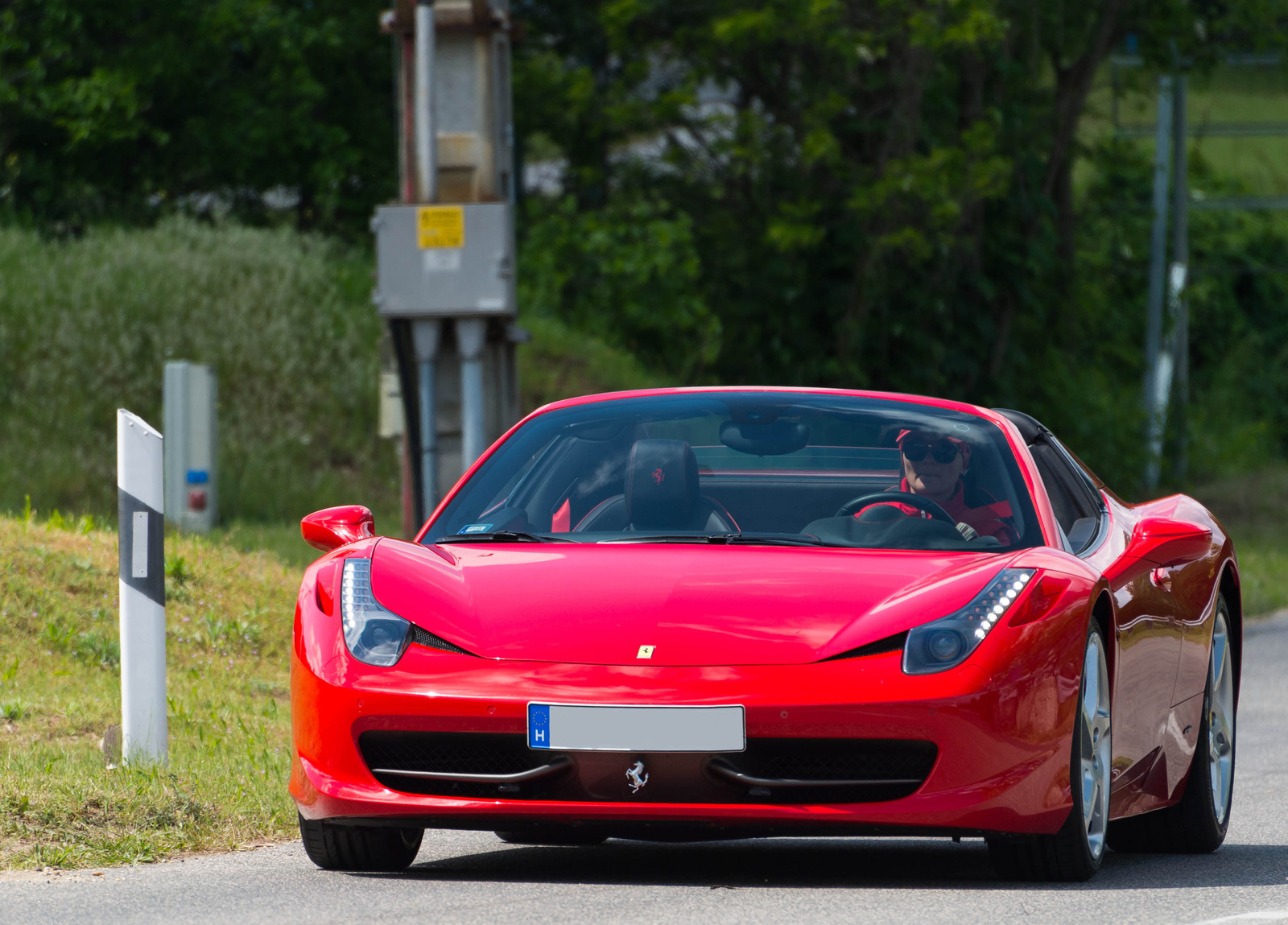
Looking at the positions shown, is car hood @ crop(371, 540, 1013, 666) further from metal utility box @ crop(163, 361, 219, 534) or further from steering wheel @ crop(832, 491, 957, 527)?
metal utility box @ crop(163, 361, 219, 534)

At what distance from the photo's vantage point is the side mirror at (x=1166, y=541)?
6.36 metres

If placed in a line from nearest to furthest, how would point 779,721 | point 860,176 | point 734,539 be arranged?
point 779,721, point 734,539, point 860,176

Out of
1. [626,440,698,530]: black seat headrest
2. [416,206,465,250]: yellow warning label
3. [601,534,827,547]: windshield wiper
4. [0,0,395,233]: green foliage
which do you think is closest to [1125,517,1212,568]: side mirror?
[601,534,827,547]: windshield wiper

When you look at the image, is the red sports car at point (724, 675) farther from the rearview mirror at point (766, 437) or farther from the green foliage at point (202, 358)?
the green foliage at point (202, 358)

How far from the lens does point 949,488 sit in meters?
6.25

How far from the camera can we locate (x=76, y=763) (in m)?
7.11

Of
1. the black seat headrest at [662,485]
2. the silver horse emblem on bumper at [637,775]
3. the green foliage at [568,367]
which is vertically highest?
the black seat headrest at [662,485]

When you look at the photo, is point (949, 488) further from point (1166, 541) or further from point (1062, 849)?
point (1062, 849)

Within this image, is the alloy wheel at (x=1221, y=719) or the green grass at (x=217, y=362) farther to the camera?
the green grass at (x=217, y=362)

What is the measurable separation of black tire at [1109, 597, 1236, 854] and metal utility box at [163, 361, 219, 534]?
12.2m

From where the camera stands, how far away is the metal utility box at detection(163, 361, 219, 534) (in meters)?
17.9

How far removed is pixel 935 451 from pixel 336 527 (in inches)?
65.8

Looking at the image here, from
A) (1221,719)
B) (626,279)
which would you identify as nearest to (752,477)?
(1221,719)

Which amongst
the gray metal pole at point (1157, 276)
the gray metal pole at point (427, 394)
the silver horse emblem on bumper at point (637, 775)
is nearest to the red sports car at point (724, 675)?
the silver horse emblem on bumper at point (637, 775)
